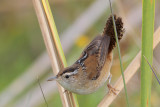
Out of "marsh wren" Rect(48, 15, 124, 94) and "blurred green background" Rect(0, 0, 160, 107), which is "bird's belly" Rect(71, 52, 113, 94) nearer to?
"marsh wren" Rect(48, 15, 124, 94)

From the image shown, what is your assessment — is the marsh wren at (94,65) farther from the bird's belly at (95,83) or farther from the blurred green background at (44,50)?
the blurred green background at (44,50)

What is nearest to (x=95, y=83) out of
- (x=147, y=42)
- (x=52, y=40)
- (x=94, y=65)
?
(x=94, y=65)

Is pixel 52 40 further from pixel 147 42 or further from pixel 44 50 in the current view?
pixel 44 50

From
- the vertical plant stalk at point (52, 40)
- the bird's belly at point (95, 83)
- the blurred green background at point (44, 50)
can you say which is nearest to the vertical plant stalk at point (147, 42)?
the vertical plant stalk at point (52, 40)

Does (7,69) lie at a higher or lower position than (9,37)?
lower

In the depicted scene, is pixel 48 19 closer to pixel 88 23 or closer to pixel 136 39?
pixel 136 39

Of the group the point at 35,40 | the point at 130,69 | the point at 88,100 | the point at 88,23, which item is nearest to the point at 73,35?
the point at 88,23
